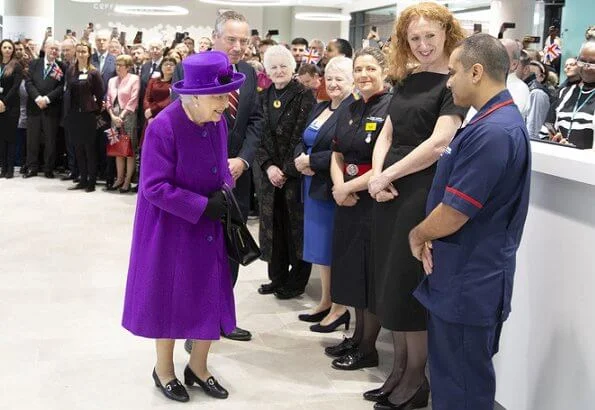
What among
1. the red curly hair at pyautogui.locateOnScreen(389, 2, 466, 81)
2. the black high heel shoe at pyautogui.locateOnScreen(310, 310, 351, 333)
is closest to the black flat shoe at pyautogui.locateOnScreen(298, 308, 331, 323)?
the black high heel shoe at pyautogui.locateOnScreen(310, 310, 351, 333)

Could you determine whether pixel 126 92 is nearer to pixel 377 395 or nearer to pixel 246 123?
pixel 246 123

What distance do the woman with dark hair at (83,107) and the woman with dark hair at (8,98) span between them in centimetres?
80

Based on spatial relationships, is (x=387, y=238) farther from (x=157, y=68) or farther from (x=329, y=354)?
(x=157, y=68)

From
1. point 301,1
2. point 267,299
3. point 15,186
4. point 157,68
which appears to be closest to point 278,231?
point 267,299

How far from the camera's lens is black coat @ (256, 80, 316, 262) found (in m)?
4.98

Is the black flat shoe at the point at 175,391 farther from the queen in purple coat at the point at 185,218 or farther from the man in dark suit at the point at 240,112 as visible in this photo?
the man in dark suit at the point at 240,112

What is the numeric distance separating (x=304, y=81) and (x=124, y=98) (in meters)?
4.11

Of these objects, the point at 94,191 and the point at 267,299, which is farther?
the point at 94,191

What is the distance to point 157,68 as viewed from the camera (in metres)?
9.10

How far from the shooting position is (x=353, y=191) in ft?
12.5

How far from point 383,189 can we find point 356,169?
552 millimetres

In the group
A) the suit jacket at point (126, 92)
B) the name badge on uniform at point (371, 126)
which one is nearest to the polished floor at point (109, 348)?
the name badge on uniform at point (371, 126)

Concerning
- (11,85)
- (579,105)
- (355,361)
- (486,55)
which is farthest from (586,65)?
(11,85)

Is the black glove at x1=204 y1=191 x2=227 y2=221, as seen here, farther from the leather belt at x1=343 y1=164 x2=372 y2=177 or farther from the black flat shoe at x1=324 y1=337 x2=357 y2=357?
the black flat shoe at x1=324 y1=337 x2=357 y2=357
